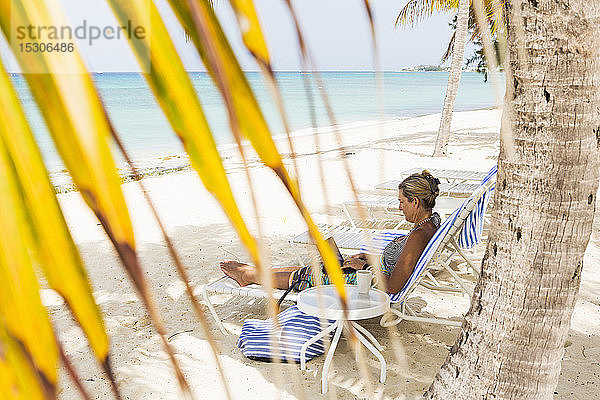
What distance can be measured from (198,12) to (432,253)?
3.87m

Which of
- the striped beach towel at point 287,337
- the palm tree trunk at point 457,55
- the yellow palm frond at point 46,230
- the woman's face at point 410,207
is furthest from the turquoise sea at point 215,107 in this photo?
the palm tree trunk at point 457,55

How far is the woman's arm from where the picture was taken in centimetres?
423

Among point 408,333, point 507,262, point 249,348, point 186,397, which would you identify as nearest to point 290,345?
point 249,348

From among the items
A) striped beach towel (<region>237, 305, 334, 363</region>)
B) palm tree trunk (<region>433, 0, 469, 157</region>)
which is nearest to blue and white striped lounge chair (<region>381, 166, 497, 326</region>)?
striped beach towel (<region>237, 305, 334, 363</region>)

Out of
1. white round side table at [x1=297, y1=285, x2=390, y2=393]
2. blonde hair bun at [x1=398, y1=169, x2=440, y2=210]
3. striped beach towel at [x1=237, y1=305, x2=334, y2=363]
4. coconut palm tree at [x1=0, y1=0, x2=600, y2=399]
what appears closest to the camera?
coconut palm tree at [x1=0, y1=0, x2=600, y2=399]

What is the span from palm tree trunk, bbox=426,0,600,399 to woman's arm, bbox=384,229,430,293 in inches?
62.8

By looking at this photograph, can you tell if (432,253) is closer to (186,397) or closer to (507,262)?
(507,262)

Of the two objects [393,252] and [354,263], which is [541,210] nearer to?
[393,252]

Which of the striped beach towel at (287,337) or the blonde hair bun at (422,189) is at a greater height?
the blonde hair bun at (422,189)

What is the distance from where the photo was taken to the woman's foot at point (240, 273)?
4.84 metres

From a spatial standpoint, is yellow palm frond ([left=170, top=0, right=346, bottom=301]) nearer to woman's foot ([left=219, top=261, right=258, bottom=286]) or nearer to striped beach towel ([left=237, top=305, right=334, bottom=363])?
striped beach towel ([left=237, top=305, right=334, bottom=363])

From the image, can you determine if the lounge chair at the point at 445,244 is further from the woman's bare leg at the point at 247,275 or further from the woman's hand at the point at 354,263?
the woman's hand at the point at 354,263

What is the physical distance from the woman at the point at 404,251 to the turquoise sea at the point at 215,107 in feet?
2.13

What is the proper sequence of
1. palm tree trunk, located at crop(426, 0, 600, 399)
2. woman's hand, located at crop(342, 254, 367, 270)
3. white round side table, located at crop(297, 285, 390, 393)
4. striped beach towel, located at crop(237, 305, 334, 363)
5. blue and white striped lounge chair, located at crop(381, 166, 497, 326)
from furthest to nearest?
woman's hand, located at crop(342, 254, 367, 270) < striped beach towel, located at crop(237, 305, 334, 363) < blue and white striped lounge chair, located at crop(381, 166, 497, 326) < white round side table, located at crop(297, 285, 390, 393) < palm tree trunk, located at crop(426, 0, 600, 399)
